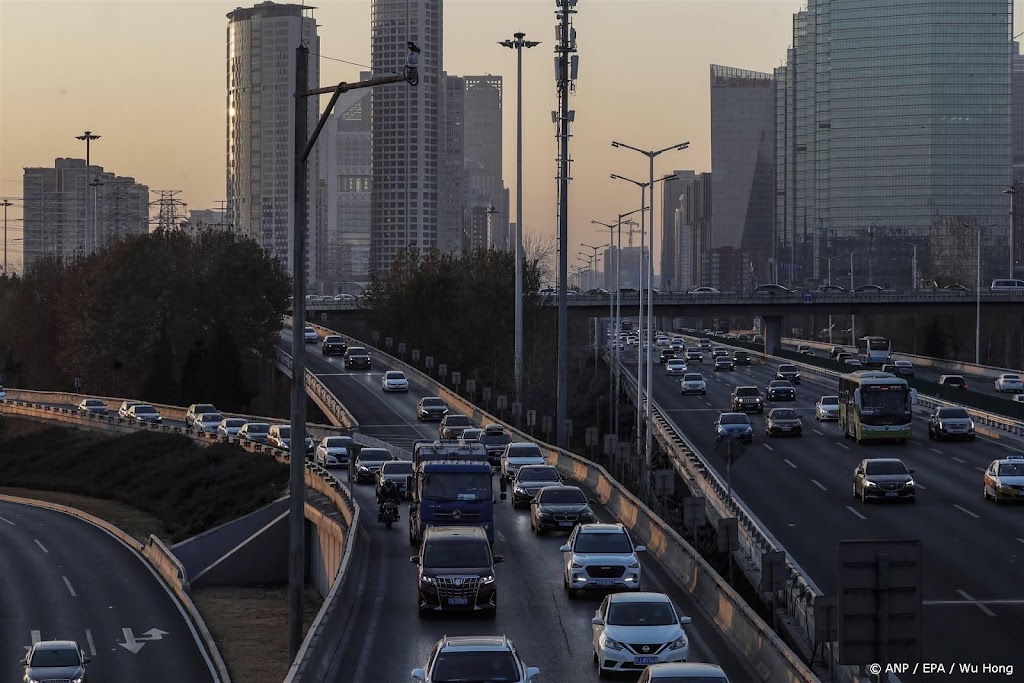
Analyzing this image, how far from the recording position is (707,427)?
7219 cm

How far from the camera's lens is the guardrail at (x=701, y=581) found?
20.4 meters

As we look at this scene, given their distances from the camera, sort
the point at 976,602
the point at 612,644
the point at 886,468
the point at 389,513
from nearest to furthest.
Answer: the point at 612,644 < the point at 976,602 < the point at 389,513 < the point at 886,468

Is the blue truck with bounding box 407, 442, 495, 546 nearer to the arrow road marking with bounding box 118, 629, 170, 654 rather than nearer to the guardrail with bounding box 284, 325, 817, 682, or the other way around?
the guardrail with bounding box 284, 325, 817, 682

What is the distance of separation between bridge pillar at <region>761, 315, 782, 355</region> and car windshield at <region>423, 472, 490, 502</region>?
105 m

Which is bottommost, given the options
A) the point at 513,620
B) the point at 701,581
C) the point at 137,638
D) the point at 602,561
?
the point at 137,638

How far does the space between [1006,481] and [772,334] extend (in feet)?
307

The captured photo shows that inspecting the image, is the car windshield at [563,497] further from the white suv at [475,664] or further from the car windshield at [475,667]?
the car windshield at [475,667]

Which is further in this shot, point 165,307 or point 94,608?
point 165,307

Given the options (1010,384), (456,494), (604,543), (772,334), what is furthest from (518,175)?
(772,334)

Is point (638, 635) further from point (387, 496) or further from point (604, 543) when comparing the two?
point (387, 496)

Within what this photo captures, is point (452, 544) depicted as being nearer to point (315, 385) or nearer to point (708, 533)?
point (708, 533)

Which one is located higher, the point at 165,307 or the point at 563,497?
the point at 165,307

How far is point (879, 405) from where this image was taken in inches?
2328

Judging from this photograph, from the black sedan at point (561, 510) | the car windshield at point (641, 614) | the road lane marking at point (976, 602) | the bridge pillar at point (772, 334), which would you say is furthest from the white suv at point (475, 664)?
the bridge pillar at point (772, 334)
